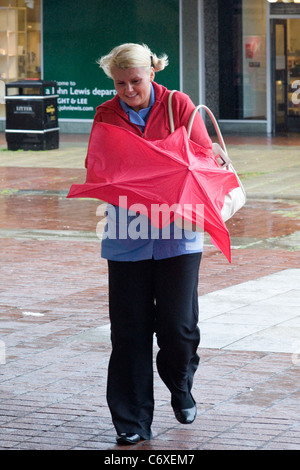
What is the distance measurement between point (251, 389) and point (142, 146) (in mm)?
1688

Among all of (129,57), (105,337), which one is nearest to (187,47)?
(105,337)

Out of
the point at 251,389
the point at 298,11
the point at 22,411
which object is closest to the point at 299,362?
the point at 251,389

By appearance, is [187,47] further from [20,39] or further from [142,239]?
[142,239]

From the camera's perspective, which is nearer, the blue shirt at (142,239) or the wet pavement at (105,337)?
the blue shirt at (142,239)

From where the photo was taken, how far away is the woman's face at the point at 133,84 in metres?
4.31

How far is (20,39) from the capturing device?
2380 cm

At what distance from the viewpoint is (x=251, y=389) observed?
→ 5.30 m

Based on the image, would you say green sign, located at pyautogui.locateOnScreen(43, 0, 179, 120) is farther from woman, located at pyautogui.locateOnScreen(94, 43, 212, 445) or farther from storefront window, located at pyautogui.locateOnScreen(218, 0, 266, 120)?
woman, located at pyautogui.locateOnScreen(94, 43, 212, 445)

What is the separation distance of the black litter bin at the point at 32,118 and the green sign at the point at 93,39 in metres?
3.79

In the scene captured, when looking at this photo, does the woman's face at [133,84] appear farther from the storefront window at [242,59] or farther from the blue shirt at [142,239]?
the storefront window at [242,59]

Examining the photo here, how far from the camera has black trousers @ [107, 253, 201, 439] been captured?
4.39 meters

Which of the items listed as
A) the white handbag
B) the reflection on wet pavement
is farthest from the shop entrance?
the white handbag

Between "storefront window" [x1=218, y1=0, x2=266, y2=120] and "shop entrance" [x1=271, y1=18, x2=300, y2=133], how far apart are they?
0.92 feet

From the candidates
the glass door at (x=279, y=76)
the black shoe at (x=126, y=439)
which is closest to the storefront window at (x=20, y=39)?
the glass door at (x=279, y=76)
